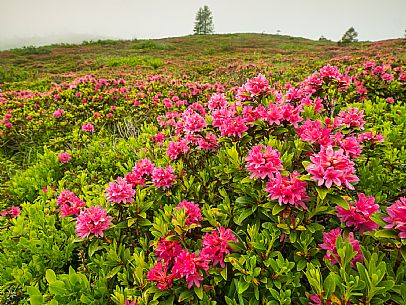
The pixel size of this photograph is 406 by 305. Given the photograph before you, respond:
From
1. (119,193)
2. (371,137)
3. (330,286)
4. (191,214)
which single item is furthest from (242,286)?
(371,137)

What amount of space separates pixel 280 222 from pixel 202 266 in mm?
517

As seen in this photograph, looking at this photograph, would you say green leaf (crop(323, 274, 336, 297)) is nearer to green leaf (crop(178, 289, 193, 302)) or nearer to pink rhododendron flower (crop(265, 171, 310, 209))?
pink rhododendron flower (crop(265, 171, 310, 209))

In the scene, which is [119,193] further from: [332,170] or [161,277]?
[332,170]

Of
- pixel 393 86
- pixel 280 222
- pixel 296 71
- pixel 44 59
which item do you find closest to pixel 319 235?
pixel 280 222

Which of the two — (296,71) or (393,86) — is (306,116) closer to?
(393,86)

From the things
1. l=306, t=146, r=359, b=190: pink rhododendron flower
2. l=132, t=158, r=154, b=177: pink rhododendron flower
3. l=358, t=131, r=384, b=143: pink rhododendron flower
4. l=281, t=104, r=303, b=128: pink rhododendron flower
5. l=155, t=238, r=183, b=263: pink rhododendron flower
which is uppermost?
l=281, t=104, r=303, b=128: pink rhododendron flower

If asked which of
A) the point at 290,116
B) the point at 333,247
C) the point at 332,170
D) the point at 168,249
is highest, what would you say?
the point at 290,116

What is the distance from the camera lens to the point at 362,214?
5.51 ft

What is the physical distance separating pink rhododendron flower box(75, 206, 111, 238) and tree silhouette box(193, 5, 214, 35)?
7224 centimetres

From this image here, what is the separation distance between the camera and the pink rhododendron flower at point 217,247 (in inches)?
66.4

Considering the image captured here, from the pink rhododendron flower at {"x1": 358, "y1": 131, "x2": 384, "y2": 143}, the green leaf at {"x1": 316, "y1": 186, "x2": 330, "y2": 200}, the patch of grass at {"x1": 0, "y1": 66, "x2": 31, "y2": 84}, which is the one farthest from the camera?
the patch of grass at {"x1": 0, "y1": 66, "x2": 31, "y2": 84}

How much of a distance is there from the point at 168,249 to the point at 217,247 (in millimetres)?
303

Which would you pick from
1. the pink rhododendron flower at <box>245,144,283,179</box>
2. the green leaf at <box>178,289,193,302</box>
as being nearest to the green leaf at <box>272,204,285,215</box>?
the pink rhododendron flower at <box>245,144,283,179</box>

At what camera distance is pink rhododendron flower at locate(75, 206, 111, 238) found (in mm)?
1979
